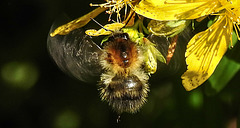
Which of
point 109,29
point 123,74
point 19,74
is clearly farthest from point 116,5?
point 19,74

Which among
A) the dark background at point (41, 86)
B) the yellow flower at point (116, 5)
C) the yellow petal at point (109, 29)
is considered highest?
the yellow flower at point (116, 5)

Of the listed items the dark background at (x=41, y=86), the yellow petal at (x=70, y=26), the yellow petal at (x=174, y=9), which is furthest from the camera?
the dark background at (x=41, y=86)

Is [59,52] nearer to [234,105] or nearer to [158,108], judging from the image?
[158,108]

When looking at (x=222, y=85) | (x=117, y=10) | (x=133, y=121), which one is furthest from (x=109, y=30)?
(x=133, y=121)

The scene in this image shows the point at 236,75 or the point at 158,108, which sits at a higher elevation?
the point at 236,75

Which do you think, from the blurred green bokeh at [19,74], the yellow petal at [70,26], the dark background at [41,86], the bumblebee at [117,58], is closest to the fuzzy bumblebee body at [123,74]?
the bumblebee at [117,58]

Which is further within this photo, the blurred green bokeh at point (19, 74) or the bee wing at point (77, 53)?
the blurred green bokeh at point (19, 74)

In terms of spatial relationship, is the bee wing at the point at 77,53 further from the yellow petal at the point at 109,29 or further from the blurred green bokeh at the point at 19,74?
the blurred green bokeh at the point at 19,74
